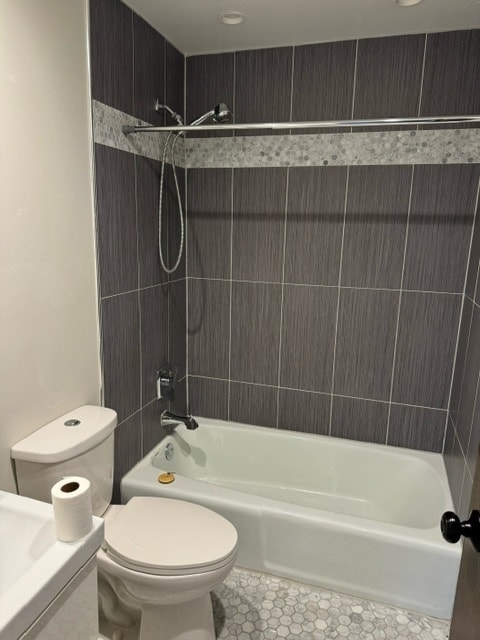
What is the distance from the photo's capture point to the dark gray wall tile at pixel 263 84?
219 cm

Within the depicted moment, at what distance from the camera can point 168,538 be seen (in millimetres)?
1545

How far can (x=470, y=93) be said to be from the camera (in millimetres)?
1990

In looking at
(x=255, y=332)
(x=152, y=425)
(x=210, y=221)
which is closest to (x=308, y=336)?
(x=255, y=332)

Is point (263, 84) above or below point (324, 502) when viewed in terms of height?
above

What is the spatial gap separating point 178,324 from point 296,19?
1.52 m

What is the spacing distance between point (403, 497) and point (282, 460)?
25.0 inches

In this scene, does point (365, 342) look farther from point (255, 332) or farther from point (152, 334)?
point (152, 334)

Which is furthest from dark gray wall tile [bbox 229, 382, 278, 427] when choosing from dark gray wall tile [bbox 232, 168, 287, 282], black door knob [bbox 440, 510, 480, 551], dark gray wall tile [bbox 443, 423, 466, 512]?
black door knob [bbox 440, 510, 480, 551]

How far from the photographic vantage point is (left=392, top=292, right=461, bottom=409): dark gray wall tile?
2.20 m

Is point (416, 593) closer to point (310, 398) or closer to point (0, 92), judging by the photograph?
point (310, 398)

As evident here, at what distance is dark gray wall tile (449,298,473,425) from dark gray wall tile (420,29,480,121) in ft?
2.85

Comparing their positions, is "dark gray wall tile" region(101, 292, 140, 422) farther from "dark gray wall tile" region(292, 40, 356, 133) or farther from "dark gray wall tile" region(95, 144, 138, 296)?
"dark gray wall tile" region(292, 40, 356, 133)

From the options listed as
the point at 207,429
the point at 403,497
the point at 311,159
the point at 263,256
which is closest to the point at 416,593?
the point at 403,497

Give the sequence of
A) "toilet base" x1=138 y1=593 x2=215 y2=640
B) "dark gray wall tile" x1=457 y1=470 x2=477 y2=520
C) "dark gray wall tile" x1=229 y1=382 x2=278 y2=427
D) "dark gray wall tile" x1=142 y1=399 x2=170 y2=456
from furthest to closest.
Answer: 1. "dark gray wall tile" x1=229 y1=382 x2=278 y2=427
2. "dark gray wall tile" x1=142 y1=399 x2=170 y2=456
3. "dark gray wall tile" x1=457 y1=470 x2=477 y2=520
4. "toilet base" x1=138 y1=593 x2=215 y2=640
